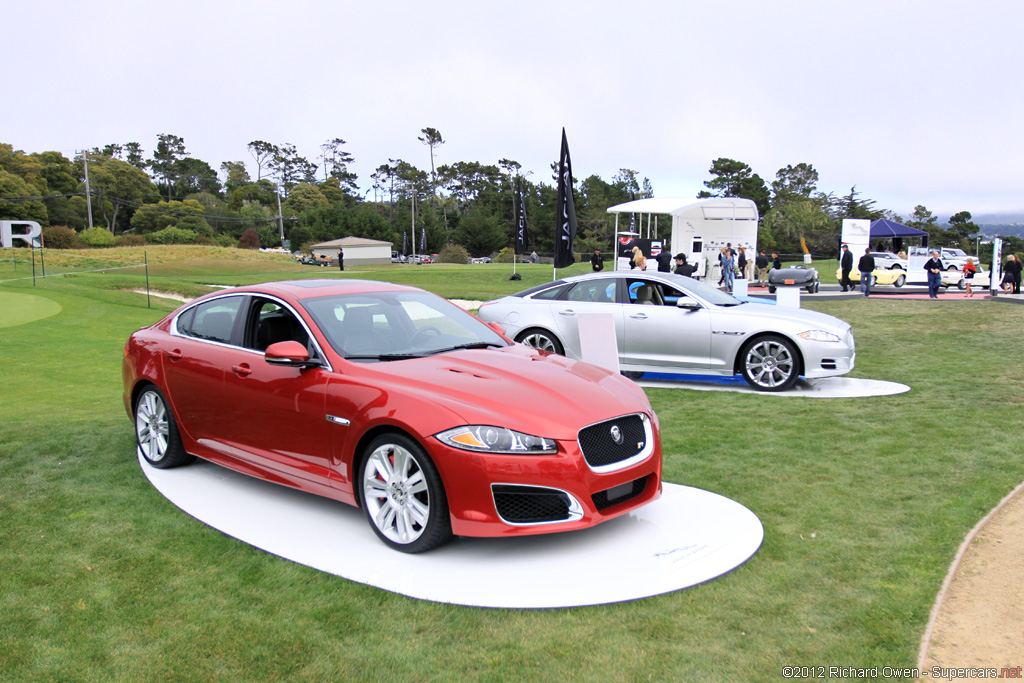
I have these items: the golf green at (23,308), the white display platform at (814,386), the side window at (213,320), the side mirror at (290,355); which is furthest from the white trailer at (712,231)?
the side mirror at (290,355)

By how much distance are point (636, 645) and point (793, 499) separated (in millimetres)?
2261

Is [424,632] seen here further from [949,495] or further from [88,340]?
[88,340]

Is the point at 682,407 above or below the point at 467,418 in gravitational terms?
below

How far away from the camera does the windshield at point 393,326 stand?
15.7 ft

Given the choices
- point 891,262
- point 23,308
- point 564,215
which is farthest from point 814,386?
point 891,262

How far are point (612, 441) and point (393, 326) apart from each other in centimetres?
176

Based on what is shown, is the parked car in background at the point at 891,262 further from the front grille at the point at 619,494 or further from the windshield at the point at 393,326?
the front grille at the point at 619,494

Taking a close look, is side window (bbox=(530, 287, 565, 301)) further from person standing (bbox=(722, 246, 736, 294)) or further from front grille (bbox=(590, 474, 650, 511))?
person standing (bbox=(722, 246, 736, 294))

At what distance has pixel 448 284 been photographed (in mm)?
32906

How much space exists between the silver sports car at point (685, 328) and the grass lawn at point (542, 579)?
117 centimetres

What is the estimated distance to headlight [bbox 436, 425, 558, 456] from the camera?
12.7 ft

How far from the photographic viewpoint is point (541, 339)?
9875 millimetres

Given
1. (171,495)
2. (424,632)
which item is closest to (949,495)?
(424,632)

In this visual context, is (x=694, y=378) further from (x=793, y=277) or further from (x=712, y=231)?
(x=712, y=231)
